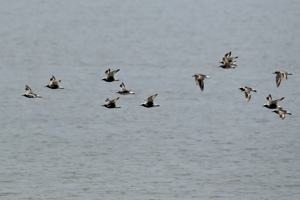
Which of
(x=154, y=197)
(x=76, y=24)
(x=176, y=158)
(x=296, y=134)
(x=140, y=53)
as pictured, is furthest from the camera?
(x=76, y=24)

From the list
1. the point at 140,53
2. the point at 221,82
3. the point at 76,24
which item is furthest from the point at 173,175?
the point at 76,24

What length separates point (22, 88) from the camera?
80.4 metres

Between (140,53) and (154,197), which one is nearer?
(154,197)

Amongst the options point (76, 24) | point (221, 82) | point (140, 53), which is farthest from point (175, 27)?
point (221, 82)

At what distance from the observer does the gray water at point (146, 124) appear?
55031 millimetres

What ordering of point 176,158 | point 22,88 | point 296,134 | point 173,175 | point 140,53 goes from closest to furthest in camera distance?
point 173,175
point 176,158
point 296,134
point 22,88
point 140,53

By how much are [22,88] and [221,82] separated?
57.2 ft

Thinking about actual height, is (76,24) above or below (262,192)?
above

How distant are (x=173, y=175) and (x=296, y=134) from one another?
45.6 ft

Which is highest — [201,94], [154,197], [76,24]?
[76,24]

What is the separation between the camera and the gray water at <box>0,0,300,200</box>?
5503cm

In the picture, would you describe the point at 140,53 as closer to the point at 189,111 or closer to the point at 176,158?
the point at 189,111

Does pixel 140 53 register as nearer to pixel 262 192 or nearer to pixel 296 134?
pixel 296 134

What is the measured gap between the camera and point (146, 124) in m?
70.3
